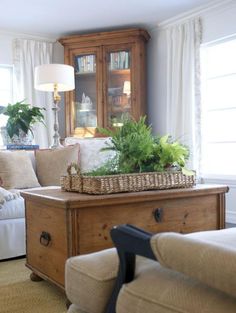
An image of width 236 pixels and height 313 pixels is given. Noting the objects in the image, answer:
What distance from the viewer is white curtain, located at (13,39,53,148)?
4656mm

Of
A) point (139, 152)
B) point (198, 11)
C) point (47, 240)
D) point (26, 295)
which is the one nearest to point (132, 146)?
point (139, 152)

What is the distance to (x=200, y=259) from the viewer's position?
0.66 meters

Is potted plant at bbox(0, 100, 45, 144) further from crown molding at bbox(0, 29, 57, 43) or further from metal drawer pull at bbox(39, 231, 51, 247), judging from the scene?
metal drawer pull at bbox(39, 231, 51, 247)

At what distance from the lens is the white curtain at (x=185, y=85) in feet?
13.1

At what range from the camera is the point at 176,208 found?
2.01 m

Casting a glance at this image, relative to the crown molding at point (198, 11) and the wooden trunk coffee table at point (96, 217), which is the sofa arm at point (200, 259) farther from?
the crown molding at point (198, 11)

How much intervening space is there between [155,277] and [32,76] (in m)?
4.23

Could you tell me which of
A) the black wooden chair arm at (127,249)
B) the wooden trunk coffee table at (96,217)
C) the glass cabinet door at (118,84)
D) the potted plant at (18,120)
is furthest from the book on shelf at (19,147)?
the black wooden chair arm at (127,249)

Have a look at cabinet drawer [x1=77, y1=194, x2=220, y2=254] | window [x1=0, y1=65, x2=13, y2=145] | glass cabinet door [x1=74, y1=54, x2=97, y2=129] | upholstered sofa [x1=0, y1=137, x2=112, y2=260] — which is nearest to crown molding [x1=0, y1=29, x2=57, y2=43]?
window [x1=0, y1=65, x2=13, y2=145]

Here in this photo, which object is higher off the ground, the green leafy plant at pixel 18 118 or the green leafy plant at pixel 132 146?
the green leafy plant at pixel 18 118

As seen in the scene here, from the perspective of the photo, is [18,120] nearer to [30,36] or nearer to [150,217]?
[30,36]

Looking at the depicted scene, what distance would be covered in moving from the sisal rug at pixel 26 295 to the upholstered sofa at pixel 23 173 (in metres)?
0.33

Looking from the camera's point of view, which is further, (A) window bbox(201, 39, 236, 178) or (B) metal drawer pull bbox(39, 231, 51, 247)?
(A) window bbox(201, 39, 236, 178)

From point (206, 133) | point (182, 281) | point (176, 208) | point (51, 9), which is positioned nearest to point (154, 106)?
point (206, 133)
